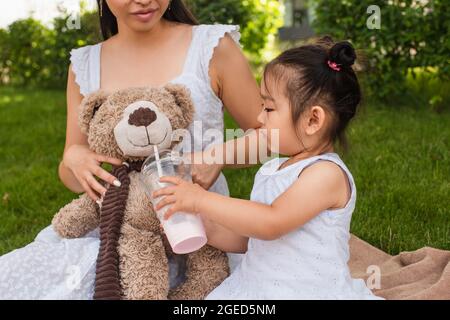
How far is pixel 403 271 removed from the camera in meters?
2.07

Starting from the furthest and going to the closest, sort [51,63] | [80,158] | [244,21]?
1. [51,63]
2. [244,21]
3. [80,158]

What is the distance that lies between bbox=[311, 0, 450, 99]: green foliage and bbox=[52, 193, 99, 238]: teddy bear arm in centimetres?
267

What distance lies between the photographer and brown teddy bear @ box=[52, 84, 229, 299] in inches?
64.5

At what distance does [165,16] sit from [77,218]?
72 cm

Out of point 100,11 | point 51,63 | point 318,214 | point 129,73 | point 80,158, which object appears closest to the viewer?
point 318,214

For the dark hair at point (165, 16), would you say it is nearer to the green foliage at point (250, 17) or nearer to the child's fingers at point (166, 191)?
the child's fingers at point (166, 191)

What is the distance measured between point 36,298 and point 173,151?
51cm

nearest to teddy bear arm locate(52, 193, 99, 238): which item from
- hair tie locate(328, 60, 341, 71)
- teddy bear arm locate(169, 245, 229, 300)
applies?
teddy bear arm locate(169, 245, 229, 300)

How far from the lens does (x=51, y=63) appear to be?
20.8 ft

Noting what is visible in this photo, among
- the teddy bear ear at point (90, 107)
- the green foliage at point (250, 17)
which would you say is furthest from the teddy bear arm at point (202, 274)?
the green foliage at point (250, 17)

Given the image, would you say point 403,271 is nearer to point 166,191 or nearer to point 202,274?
point 202,274

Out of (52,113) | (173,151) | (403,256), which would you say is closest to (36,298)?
(173,151)
